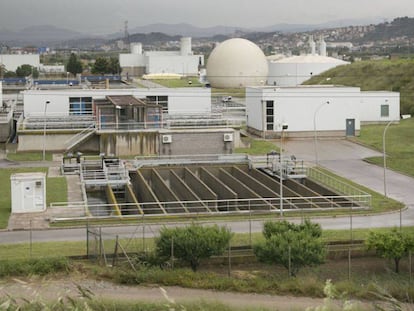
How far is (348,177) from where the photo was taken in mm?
35562

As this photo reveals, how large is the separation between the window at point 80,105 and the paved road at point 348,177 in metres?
14.0

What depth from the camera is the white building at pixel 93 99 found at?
50750mm

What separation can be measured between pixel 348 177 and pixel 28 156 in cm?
1855

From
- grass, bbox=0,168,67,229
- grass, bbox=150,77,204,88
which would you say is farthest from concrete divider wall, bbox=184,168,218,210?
grass, bbox=150,77,204,88

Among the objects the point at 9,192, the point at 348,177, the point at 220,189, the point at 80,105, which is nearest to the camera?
the point at 9,192

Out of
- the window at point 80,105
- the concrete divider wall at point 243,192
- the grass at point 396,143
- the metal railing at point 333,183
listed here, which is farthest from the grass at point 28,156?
the grass at point 396,143

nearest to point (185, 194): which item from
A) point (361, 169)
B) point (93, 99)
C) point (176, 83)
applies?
point (361, 169)

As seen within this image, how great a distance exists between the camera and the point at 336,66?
86250 millimetres

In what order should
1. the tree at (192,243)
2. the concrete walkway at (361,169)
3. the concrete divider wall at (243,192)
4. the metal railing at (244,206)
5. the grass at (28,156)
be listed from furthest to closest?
the grass at (28,156) → the concrete divider wall at (243,192) → the metal railing at (244,206) → the concrete walkway at (361,169) → the tree at (192,243)

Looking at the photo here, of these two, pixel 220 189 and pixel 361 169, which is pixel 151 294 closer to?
pixel 220 189

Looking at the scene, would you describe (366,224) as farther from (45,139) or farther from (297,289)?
(45,139)

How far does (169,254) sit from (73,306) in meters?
10.6

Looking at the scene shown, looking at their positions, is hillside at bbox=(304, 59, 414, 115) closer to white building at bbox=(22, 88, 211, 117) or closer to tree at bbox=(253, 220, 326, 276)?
white building at bbox=(22, 88, 211, 117)

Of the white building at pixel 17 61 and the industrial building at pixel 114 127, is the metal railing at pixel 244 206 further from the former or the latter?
the white building at pixel 17 61
